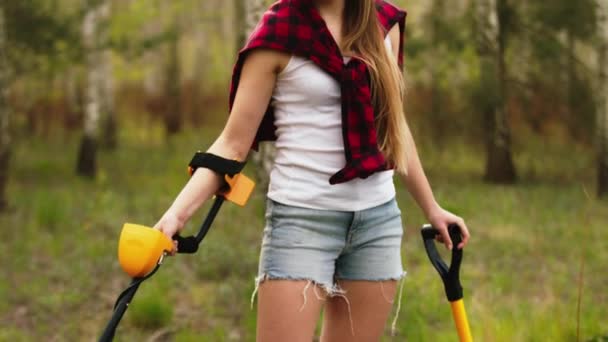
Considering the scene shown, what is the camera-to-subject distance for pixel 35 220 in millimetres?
9141

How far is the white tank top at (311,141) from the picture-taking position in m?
2.54

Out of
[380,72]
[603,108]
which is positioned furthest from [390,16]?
[603,108]

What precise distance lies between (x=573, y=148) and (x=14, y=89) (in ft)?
27.4

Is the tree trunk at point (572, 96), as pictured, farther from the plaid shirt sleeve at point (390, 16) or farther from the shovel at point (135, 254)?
the shovel at point (135, 254)

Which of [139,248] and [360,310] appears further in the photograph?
[360,310]

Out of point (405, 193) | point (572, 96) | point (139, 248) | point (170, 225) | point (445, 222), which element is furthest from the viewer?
point (572, 96)

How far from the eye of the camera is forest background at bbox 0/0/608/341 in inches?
222

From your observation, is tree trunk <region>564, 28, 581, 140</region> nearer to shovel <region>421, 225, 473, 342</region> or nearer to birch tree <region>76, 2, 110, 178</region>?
birch tree <region>76, 2, 110, 178</region>

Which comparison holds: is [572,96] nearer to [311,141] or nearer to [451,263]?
[451,263]

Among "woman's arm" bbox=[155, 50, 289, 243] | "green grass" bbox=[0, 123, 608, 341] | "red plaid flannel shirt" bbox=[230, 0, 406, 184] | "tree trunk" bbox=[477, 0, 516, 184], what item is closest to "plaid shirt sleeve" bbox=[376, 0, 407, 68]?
"red plaid flannel shirt" bbox=[230, 0, 406, 184]

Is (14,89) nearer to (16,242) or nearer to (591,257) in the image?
(16,242)

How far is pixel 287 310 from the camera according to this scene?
8.18ft

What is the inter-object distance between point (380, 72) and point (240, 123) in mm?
404

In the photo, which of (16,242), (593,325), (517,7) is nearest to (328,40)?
(593,325)
